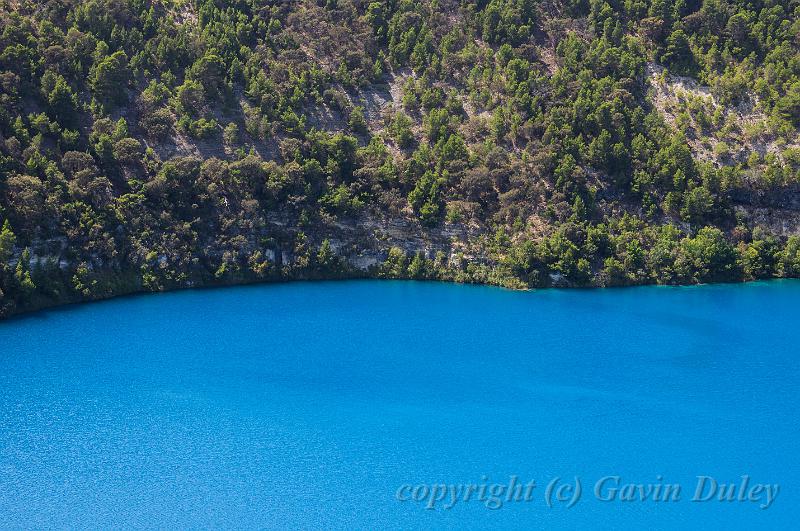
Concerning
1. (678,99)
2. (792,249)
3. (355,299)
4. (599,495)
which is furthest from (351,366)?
(678,99)

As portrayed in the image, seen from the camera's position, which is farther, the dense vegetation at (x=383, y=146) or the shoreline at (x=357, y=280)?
the dense vegetation at (x=383, y=146)

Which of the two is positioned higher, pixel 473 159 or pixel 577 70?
pixel 577 70

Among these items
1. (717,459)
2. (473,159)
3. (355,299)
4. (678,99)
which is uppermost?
(678,99)

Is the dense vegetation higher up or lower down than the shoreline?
higher up

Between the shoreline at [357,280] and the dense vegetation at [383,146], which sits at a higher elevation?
the dense vegetation at [383,146]

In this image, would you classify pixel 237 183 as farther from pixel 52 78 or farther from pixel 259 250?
pixel 52 78

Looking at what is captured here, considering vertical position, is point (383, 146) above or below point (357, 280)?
above

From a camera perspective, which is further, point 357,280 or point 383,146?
point 383,146

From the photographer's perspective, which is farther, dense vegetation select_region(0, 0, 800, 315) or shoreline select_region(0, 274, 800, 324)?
dense vegetation select_region(0, 0, 800, 315)
